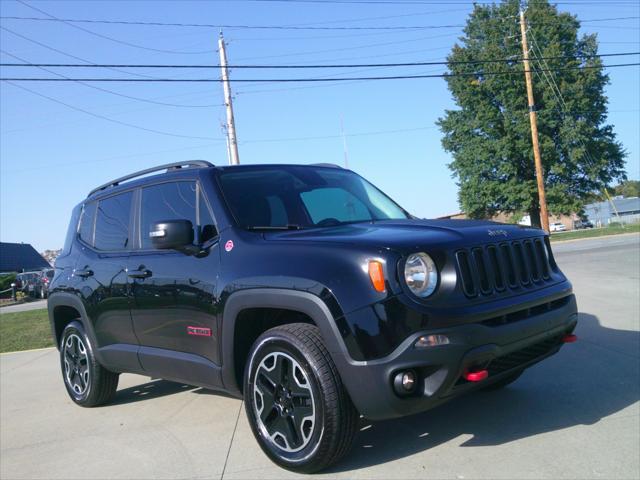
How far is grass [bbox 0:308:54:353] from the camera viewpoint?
34.9 feet

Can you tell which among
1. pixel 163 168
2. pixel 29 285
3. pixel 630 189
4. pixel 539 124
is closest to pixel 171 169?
pixel 163 168

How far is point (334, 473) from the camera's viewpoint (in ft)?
11.5

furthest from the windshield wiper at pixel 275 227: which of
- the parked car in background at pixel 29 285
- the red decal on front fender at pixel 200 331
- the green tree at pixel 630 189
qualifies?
the green tree at pixel 630 189

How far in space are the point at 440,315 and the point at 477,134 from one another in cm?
3992

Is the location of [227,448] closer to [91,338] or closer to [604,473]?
[91,338]

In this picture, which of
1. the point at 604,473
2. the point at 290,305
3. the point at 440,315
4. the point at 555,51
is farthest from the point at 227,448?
the point at 555,51

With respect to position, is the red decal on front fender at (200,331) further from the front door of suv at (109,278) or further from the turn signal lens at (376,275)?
the turn signal lens at (376,275)

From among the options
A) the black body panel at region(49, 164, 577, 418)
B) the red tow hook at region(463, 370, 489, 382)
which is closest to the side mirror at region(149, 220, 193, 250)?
the black body panel at region(49, 164, 577, 418)

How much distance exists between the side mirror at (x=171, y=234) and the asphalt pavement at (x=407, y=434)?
4.84 ft

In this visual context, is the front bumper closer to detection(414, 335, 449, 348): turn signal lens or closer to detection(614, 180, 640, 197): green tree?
detection(414, 335, 449, 348): turn signal lens

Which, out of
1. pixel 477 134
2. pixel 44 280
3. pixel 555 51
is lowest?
pixel 44 280

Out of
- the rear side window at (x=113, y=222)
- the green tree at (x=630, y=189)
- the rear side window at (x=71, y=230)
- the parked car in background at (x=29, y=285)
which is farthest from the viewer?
the green tree at (x=630, y=189)

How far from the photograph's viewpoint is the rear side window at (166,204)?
14.8ft

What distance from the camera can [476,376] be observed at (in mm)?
3195
